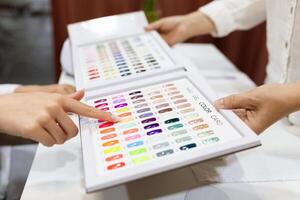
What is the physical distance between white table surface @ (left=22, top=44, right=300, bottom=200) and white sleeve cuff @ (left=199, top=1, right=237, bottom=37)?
39cm

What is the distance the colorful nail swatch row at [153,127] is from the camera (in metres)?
0.43

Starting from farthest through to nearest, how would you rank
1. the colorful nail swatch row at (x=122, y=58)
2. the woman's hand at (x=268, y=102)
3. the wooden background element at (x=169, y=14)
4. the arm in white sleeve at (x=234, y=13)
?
1. the wooden background element at (x=169, y=14)
2. the arm in white sleeve at (x=234, y=13)
3. the colorful nail swatch row at (x=122, y=58)
4. the woman's hand at (x=268, y=102)

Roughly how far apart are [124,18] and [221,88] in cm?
30

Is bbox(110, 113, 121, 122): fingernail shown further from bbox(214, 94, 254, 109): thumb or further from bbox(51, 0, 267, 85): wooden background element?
bbox(51, 0, 267, 85): wooden background element

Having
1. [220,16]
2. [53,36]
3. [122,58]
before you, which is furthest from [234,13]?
[53,36]

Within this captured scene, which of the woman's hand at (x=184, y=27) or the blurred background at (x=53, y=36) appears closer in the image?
the woman's hand at (x=184, y=27)

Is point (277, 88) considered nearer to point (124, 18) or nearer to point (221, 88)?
point (221, 88)

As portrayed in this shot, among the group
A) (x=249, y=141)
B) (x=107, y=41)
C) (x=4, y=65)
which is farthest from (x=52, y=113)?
(x=4, y=65)

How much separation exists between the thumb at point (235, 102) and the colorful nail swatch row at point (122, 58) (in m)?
0.18

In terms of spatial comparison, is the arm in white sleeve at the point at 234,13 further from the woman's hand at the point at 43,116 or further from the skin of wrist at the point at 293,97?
the woman's hand at the point at 43,116

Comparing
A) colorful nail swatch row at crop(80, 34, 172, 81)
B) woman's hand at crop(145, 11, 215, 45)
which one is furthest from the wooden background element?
colorful nail swatch row at crop(80, 34, 172, 81)

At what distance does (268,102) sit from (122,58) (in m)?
0.31

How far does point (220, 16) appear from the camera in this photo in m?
0.94

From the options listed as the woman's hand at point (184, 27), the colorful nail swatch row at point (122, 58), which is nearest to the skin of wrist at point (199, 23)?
the woman's hand at point (184, 27)
